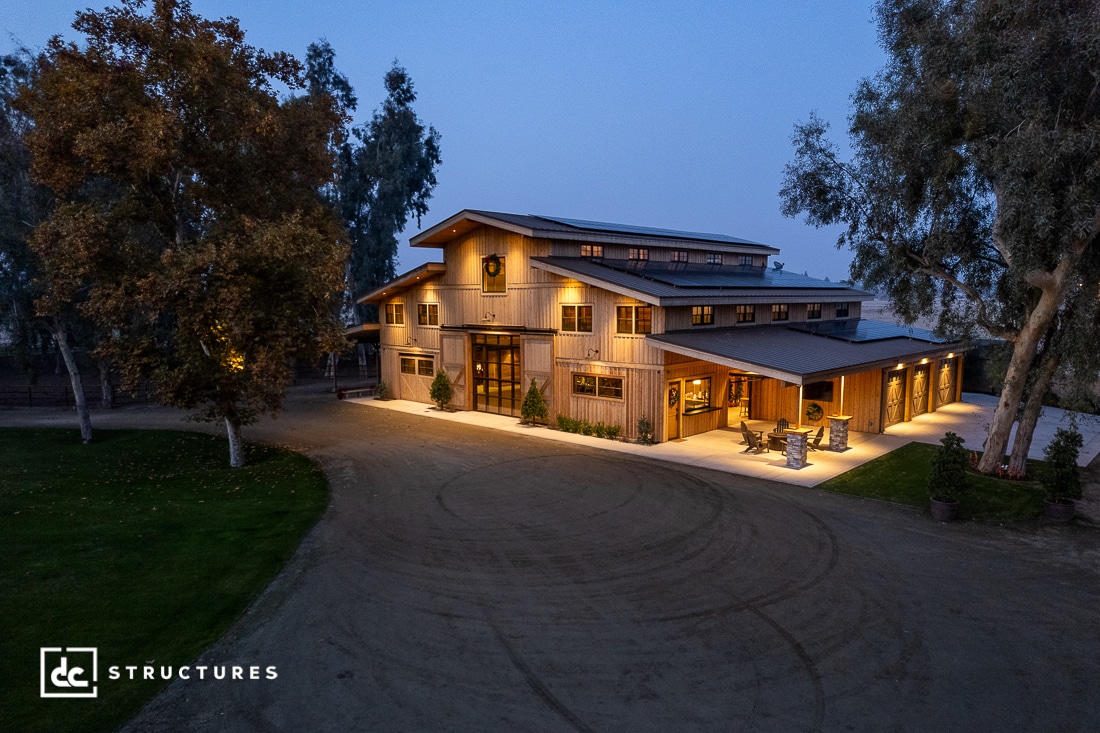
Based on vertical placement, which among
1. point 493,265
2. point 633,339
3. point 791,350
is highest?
point 493,265

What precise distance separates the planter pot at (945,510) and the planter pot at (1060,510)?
1.86 metres

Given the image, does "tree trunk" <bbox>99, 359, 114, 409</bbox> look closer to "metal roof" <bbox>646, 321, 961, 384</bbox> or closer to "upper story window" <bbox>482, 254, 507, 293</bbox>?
"upper story window" <bbox>482, 254, 507, 293</bbox>

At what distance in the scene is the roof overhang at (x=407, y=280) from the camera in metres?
26.8

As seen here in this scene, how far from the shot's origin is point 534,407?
75.7ft

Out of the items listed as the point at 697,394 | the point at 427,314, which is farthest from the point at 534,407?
the point at 427,314

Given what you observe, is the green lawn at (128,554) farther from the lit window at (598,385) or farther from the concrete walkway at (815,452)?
the lit window at (598,385)

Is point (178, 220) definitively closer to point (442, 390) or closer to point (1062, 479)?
point (442, 390)

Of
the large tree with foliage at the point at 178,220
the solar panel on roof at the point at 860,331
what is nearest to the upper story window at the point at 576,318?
the large tree with foliage at the point at 178,220

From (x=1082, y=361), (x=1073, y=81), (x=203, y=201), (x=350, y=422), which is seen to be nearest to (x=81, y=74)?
(x=203, y=201)

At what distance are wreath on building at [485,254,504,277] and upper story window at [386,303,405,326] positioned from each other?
6352 mm

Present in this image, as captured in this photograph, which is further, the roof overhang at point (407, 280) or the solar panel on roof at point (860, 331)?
the roof overhang at point (407, 280)

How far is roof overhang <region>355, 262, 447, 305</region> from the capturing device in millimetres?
26828

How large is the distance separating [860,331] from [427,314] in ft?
63.2

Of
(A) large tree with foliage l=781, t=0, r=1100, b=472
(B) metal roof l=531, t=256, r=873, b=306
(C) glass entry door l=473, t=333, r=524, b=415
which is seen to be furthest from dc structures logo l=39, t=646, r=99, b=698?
(C) glass entry door l=473, t=333, r=524, b=415
